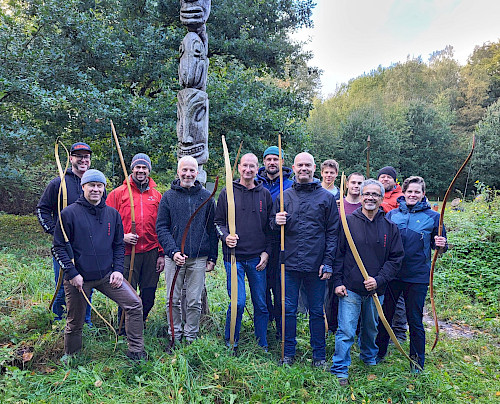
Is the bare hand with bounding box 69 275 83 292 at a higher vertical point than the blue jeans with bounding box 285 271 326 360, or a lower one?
higher

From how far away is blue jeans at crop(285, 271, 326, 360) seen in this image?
304cm

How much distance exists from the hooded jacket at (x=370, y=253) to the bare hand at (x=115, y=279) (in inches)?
67.1

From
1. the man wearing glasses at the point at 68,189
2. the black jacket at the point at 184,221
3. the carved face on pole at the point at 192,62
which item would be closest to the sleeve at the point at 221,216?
the black jacket at the point at 184,221

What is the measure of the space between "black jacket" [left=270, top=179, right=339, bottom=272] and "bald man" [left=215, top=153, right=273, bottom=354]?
16 centimetres

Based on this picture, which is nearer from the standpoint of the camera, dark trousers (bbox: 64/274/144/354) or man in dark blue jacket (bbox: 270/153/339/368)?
dark trousers (bbox: 64/274/144/354)

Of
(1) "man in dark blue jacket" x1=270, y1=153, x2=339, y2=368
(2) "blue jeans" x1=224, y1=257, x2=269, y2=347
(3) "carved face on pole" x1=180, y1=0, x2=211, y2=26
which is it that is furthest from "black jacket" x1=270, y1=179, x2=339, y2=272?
(3) "carved face on pole" x1=180, y1=0, x2=211, y2=26

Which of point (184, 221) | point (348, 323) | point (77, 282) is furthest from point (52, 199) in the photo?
point (348, 323)

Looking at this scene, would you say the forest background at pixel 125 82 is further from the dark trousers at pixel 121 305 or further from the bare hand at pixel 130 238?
the dark trousers at pixel 121 305

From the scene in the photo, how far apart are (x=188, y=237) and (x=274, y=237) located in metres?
0.77

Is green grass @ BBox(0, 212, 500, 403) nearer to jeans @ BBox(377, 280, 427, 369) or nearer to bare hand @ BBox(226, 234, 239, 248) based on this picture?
jeans @ BBox(377, 280, 427, 369)

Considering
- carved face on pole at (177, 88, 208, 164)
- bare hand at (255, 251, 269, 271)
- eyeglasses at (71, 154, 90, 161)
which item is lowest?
bare hand at (255, 251, 269, 271)

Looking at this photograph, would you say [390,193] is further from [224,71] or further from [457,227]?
[224,71]

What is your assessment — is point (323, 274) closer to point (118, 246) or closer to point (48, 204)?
point (118, 246)

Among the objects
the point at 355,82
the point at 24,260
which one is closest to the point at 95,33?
the point at 24,260
